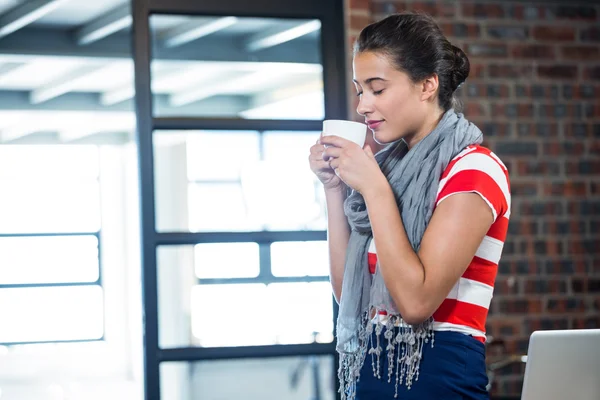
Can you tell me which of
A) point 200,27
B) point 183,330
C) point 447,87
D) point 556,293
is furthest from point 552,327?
point 447,87

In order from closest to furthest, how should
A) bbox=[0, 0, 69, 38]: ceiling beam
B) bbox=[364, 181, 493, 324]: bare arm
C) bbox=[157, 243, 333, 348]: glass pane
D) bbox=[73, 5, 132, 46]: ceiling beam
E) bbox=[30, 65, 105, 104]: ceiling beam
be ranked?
bbox=[364, 181, 493, 324]: bare arm, bbox=[157, 243, 333, 348]: glass pane, bbox=[0, 0, 69, 38]: ceiling beam, bbox=[73, 5, 132, 46]: ceiling beam, bbox=[30, 65, 105, 104]: ceiling beam

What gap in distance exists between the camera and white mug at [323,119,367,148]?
1.29 metres

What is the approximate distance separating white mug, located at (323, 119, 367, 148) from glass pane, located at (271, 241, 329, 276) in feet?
6.59

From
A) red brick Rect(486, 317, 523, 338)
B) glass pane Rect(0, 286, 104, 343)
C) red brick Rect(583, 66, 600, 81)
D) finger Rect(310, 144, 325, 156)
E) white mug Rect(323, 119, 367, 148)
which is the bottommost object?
glass pane Rect(0, 286, 104, 343)

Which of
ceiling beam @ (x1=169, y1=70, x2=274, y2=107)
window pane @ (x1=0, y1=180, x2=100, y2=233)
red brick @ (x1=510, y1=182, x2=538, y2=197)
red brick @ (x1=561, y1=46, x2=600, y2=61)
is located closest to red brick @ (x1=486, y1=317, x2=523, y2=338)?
red brick @ (x1=510, y1=182, x2=538, y2=197)

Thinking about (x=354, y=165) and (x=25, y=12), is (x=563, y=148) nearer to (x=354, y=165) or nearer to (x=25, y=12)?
(x=354, y=165)

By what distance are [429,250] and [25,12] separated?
4765 millimetres

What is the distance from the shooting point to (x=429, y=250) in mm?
1166

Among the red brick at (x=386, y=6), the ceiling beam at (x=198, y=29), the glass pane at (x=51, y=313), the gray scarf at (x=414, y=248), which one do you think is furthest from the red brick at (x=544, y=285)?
the glass pane at (x=51, y=313)

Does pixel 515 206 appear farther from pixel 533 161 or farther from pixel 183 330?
pixel 183 330

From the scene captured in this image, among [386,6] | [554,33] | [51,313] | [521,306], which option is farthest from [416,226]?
[51,313]

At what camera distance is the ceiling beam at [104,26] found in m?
5.57

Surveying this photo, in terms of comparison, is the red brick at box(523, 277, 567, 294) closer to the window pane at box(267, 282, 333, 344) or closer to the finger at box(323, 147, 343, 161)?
the window pane at box(267, 282, 333, 344)

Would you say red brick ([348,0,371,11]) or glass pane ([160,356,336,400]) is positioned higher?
red brick ([348,0,371,11])
